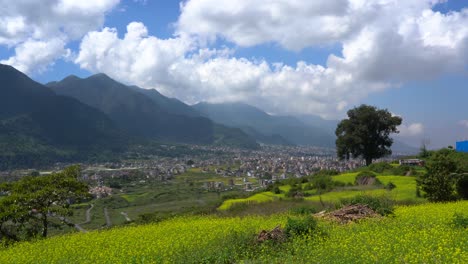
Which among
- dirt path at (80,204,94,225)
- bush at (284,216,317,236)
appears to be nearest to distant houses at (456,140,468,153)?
bush at (284,216,317,236)

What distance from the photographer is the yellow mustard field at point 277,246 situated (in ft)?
32.7

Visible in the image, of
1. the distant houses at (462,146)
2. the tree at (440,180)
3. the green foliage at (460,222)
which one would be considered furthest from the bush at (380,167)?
the green foliage at (460,222)

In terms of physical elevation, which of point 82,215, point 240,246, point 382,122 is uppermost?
point 382,122

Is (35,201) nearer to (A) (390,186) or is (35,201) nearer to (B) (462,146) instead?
(A) (390,186)

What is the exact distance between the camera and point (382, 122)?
48.7 m

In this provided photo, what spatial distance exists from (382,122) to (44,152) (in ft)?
540

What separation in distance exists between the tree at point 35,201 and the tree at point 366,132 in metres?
36.3

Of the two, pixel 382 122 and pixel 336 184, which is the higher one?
pixel 382 122

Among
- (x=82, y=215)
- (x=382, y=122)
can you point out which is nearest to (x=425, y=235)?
(x=382, y=122)

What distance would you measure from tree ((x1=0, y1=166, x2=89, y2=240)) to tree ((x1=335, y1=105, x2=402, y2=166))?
36.3 metres

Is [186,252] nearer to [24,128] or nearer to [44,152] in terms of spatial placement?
[44,152]

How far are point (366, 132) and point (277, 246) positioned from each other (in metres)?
39.4

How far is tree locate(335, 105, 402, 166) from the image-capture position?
48344 millimetres

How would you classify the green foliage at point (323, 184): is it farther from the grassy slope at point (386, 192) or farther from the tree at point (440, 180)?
the tree at point (440, 180)
